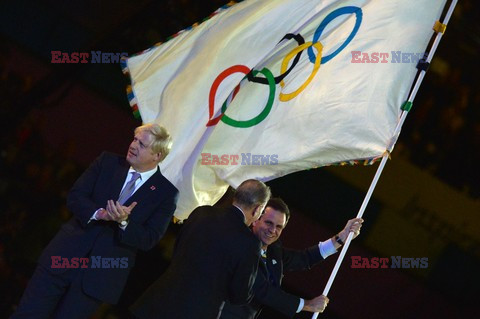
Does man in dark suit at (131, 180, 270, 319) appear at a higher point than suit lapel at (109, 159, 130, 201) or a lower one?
lower

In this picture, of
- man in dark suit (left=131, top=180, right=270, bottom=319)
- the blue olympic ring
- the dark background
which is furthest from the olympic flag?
the dark background

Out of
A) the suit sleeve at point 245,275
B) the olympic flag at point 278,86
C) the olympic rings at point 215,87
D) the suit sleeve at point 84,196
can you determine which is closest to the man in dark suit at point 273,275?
the suit sleeve at point 245,275

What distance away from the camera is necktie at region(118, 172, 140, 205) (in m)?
3.88

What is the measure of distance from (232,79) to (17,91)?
3.16 metres

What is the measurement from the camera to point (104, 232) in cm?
382

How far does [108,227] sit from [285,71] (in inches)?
56.3

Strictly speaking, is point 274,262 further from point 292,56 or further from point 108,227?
point 292,56

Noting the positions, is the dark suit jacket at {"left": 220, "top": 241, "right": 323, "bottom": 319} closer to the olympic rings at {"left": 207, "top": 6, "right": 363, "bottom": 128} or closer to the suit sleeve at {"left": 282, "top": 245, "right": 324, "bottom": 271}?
the suit sleeve at {"left": 282, "top": 245, "right": 324, "bottom": 271}

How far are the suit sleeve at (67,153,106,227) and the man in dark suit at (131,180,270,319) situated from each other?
0.47 m

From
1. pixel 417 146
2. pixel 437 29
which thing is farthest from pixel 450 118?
pixel 437 29

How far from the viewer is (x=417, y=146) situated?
727 centimetres

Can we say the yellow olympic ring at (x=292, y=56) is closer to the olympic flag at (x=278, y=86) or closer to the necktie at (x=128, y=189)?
the olympic flag at (x=278, y=86)

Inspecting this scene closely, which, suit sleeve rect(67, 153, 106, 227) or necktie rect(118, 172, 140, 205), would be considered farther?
necktie rect(118, 172, 140, 205)

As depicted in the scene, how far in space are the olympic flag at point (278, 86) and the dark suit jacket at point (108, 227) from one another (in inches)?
28.1
